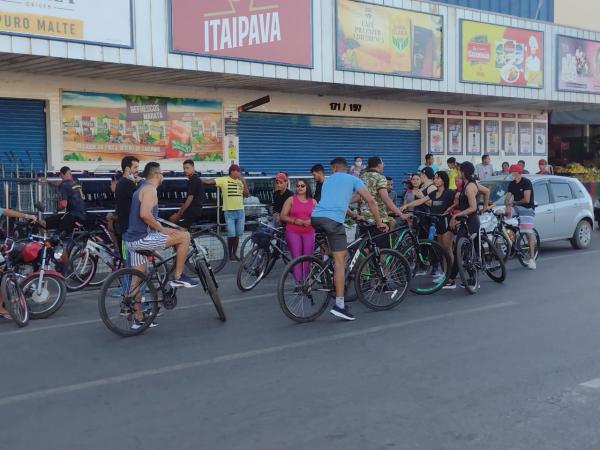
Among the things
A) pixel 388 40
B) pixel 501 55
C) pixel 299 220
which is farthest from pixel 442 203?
pixel 501 55

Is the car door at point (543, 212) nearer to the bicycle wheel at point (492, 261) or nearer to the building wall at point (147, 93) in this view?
the bicycle wheel at point (492, 261)

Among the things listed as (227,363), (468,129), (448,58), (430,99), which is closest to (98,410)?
(227,363)

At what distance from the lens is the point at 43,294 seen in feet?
28.7

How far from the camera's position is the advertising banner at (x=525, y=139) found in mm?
23573

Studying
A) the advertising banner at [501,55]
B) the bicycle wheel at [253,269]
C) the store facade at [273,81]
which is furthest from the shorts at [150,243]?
the advertising banner at [501,55]

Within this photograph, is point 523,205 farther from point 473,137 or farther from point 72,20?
point 473,137

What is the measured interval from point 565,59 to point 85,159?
13589mm

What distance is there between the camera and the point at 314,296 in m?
8.09

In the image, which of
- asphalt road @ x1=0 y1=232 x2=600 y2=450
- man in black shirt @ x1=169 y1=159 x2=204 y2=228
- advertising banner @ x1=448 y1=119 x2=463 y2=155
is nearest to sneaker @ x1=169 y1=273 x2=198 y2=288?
asphalt road @ x1=0 y1=232 x2=600 y2=450

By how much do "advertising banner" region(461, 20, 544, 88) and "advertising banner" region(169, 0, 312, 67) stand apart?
5219mm

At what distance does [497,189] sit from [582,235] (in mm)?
2231

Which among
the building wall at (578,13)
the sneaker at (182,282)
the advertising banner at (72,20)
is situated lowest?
the sneaker at (182,282)

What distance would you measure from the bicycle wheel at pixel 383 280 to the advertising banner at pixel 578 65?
14082mm

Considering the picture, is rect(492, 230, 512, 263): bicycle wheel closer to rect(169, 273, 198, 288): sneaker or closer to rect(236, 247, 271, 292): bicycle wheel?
rect(236, 247, 271, 292): bicycle wheel
